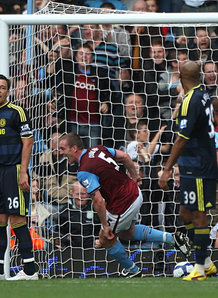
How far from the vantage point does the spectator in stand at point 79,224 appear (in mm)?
8074

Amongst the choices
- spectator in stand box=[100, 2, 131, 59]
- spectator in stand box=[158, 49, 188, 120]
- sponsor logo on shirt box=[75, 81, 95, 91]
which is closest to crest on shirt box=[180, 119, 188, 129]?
spectator in stand box=[158, 49, 188, 120]

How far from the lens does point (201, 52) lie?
905 cm

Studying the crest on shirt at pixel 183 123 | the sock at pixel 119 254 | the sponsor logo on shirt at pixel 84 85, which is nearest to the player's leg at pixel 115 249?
the sock at pixel 119 254

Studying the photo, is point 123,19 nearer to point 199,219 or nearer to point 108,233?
point 108,233

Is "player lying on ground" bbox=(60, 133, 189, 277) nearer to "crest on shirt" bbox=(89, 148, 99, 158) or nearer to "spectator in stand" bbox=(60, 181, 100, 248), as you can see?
"crest on shirt" bbox=(89, 148, 99, 158)

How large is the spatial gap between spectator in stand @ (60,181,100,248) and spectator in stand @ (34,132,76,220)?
0.38 ft

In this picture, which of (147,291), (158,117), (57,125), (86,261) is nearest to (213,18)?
(158,117)

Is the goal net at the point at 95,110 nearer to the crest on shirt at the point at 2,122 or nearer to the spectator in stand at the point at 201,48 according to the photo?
the spectator in stand at the point at 201,48

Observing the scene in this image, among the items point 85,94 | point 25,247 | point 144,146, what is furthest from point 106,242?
point 85,94

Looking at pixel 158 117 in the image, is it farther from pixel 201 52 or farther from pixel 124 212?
pixel 124 212

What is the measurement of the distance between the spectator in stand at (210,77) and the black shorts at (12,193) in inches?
131

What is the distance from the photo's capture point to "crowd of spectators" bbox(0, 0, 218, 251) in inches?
323

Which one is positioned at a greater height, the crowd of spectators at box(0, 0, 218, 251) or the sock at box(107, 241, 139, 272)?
the crowd of spectators at box(0, 0, 218, 251)

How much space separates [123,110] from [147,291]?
4525mm
